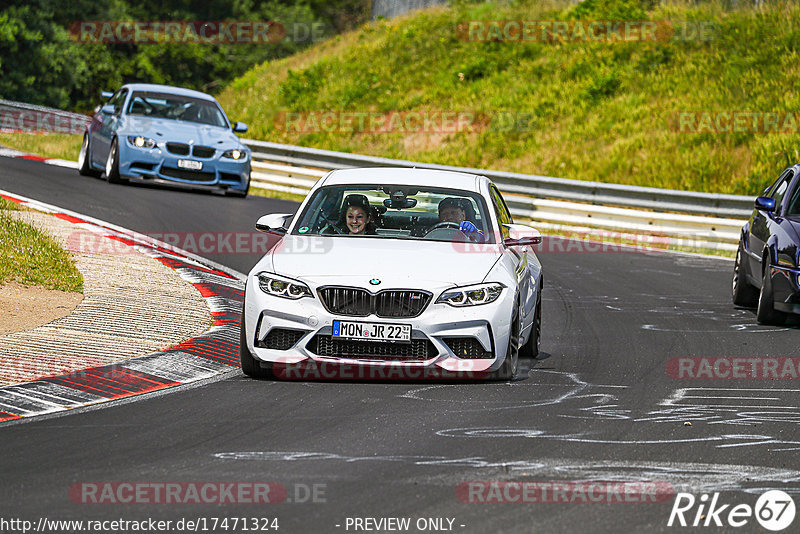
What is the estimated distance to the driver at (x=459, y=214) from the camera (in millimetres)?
9727

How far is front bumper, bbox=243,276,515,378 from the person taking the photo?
8.52 metres

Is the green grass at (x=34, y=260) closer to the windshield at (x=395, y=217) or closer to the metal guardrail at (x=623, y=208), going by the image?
the windshield at (x=395, y=217)

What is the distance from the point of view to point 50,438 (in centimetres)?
685

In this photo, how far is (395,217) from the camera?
10352mm

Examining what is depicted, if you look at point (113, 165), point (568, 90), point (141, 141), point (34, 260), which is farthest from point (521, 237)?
point (568, 90)

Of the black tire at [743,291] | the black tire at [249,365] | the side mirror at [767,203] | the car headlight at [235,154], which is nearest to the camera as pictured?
the black tire at [249,365]

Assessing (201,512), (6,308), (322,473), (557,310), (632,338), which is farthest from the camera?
(557,310)

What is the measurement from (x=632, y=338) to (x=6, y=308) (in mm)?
5385

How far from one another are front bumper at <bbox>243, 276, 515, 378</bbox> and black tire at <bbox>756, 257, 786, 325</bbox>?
4.69 metres

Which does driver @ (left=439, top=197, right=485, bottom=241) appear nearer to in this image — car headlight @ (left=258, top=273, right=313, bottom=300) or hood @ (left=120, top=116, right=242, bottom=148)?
car headlight @ (left=258, top=273, right=313, bottom=300)

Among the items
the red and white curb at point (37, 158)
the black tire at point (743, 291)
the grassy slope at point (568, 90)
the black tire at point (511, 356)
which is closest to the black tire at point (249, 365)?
the black tire at point (511, 356)

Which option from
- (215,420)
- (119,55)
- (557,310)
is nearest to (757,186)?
(557,310)

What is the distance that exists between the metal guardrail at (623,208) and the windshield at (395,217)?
12197 mm

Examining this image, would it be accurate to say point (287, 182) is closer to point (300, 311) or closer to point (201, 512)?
point (300, 311)
